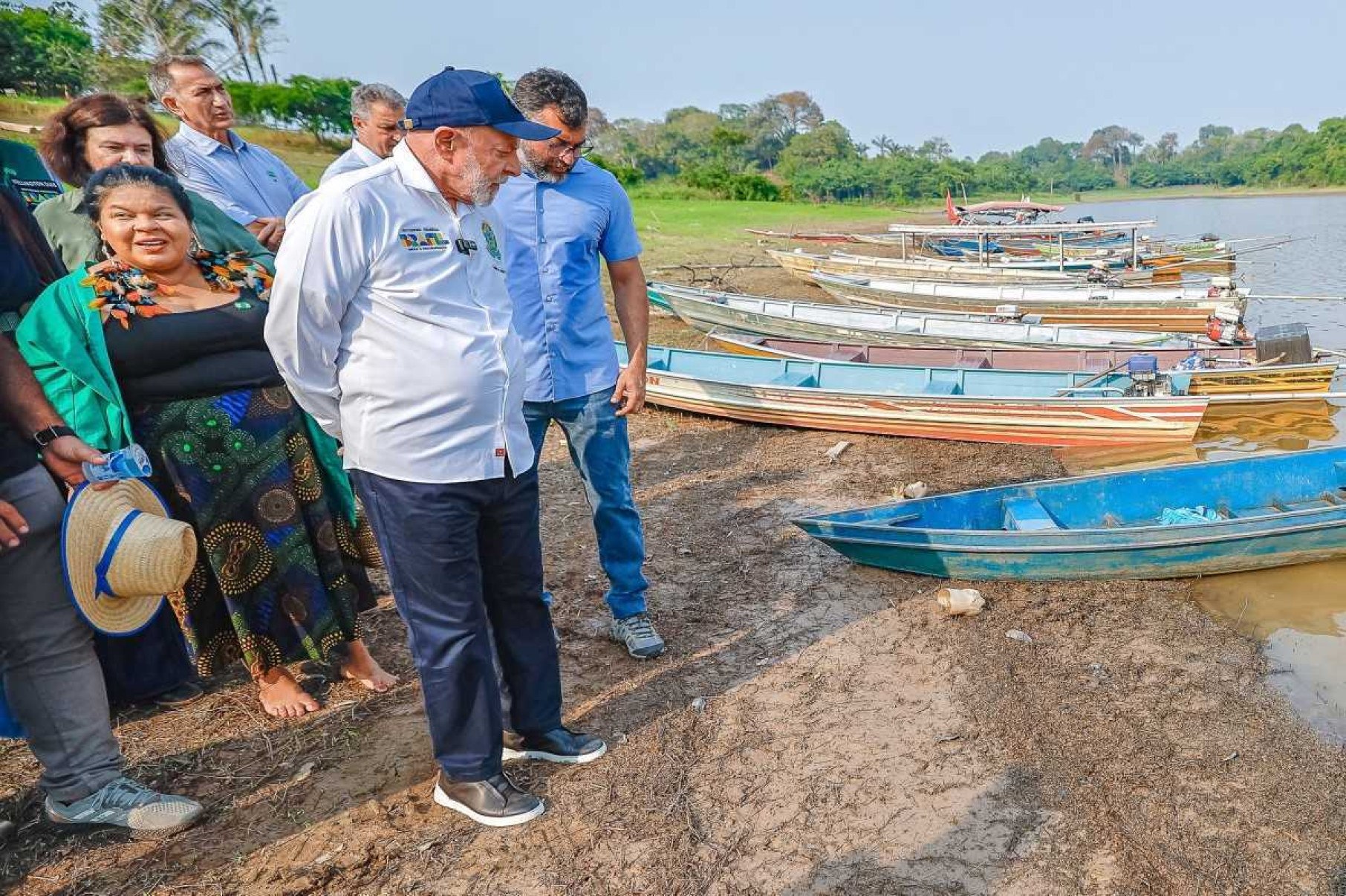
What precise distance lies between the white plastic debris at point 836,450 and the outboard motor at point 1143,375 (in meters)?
2.64

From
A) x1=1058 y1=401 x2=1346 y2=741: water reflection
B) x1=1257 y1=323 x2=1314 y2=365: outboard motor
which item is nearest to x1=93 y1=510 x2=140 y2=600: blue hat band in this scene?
x1=1058 y1=401 x2=1346 y2=741: water reflection

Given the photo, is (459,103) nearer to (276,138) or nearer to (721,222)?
(721,222)

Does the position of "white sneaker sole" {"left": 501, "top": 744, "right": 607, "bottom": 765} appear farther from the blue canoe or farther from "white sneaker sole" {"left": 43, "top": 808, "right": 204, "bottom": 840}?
the blue canoe

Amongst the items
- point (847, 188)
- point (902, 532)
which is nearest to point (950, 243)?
point (902, 532)

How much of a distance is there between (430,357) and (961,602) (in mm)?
3245

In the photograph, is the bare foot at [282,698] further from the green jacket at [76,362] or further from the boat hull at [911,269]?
the boat hull at [911,269]

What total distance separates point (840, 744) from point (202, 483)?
2.55 meters

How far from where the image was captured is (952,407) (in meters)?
7.41

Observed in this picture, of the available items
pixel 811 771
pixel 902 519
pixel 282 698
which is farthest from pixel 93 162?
pixel 902 519

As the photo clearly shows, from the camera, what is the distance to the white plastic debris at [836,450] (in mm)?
7245

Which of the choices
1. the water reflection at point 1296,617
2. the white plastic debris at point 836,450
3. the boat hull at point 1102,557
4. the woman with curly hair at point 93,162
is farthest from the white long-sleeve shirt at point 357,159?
the water reflection at point 1296,617

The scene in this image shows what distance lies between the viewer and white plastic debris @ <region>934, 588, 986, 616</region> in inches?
171

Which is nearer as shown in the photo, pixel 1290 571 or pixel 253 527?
pixel 253 527

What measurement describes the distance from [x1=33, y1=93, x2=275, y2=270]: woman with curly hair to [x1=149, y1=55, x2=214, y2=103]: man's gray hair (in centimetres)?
64
